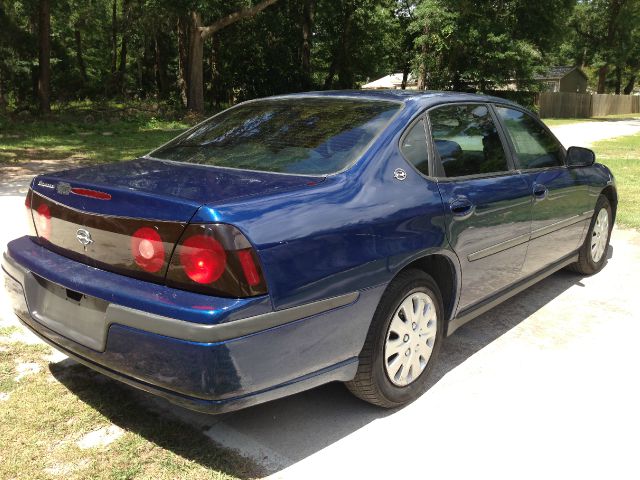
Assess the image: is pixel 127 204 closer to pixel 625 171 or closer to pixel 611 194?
pixel 611 194

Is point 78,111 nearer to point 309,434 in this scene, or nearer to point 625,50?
point 309,434

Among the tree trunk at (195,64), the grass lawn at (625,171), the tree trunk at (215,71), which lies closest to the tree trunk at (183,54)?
the tree trunk at (215,71)

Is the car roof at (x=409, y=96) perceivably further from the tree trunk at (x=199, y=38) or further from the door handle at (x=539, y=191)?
the tree trunk at (x=199, y=38)

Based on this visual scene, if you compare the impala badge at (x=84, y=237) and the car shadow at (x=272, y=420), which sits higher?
the impala badge at (x=84, y=237)

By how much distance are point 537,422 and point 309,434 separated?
1.17m

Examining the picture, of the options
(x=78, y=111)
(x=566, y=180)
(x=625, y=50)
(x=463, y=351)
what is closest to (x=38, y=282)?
(x=463, y=351)

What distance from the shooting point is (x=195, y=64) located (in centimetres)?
2377

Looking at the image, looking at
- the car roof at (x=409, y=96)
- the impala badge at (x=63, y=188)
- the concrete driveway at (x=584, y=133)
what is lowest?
the concrete driveway at (x=584, y=133)

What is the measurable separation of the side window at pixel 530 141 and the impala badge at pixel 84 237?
2.81 metres

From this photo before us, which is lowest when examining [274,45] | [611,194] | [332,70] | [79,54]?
[611,194]

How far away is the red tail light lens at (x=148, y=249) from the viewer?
2436 mm

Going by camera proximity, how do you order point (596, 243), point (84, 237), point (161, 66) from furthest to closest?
point (161, 66) → point (596, 243) → point (84, 237)

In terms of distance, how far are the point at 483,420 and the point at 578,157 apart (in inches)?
105

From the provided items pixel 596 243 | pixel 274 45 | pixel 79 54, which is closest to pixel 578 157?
pixel 596 243
